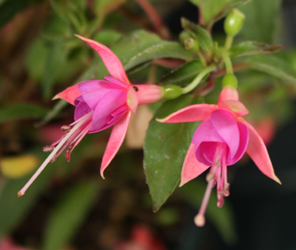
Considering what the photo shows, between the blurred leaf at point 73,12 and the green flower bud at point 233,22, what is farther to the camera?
the blurred leaf at point 73,12

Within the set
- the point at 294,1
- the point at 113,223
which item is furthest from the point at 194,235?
the point at 294,1

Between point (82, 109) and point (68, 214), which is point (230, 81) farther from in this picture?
point (68, 214)

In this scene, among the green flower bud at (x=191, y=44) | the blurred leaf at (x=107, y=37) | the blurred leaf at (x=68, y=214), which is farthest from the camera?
the blurred leaf at (x=68, y=214)

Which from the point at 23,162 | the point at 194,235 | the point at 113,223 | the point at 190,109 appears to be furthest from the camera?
the point at 113,223

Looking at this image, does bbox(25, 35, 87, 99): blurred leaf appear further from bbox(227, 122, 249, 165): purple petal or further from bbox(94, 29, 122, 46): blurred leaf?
bbox(227, 122, 249, 165): purple petal

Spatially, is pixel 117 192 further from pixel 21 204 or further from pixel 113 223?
pixel 21 204

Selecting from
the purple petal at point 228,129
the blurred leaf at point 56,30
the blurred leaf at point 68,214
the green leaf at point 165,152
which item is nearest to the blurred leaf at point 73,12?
the blurred leaf at point 56,30

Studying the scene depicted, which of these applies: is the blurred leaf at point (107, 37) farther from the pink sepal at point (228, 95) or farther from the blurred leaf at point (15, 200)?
the blurred leaf at point (15, 200)
